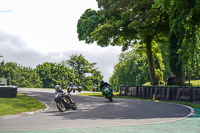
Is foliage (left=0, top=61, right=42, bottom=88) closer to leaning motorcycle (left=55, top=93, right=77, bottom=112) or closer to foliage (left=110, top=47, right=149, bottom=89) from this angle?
foliage (left=110, top=47, right=149, bottom=89)

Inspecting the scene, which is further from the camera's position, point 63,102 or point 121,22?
point 121,22

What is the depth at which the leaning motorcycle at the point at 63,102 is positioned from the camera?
1560cm

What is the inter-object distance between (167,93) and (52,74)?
8938 cm

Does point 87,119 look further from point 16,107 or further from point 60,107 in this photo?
point 16,107

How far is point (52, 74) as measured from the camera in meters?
112

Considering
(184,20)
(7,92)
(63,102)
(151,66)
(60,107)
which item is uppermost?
(184,20)

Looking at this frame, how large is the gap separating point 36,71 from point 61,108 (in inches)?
4181

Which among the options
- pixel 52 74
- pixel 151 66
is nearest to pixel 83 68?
pixel 52 74

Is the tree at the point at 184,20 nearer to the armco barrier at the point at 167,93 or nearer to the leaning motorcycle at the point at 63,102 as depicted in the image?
the armco barrier at the point at 167,93

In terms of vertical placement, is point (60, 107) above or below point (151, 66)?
below

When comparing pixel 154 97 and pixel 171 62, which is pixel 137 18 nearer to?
pixel 171 62

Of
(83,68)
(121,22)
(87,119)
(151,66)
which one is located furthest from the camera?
(83,68)

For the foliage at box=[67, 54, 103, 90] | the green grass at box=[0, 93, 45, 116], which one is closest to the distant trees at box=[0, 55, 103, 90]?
the foliage at box=[67, 54, 103, 90]

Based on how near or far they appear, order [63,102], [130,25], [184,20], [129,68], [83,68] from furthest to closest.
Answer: [83,68] < [129,68] < [130,25] < [184,20] < [63,102]
